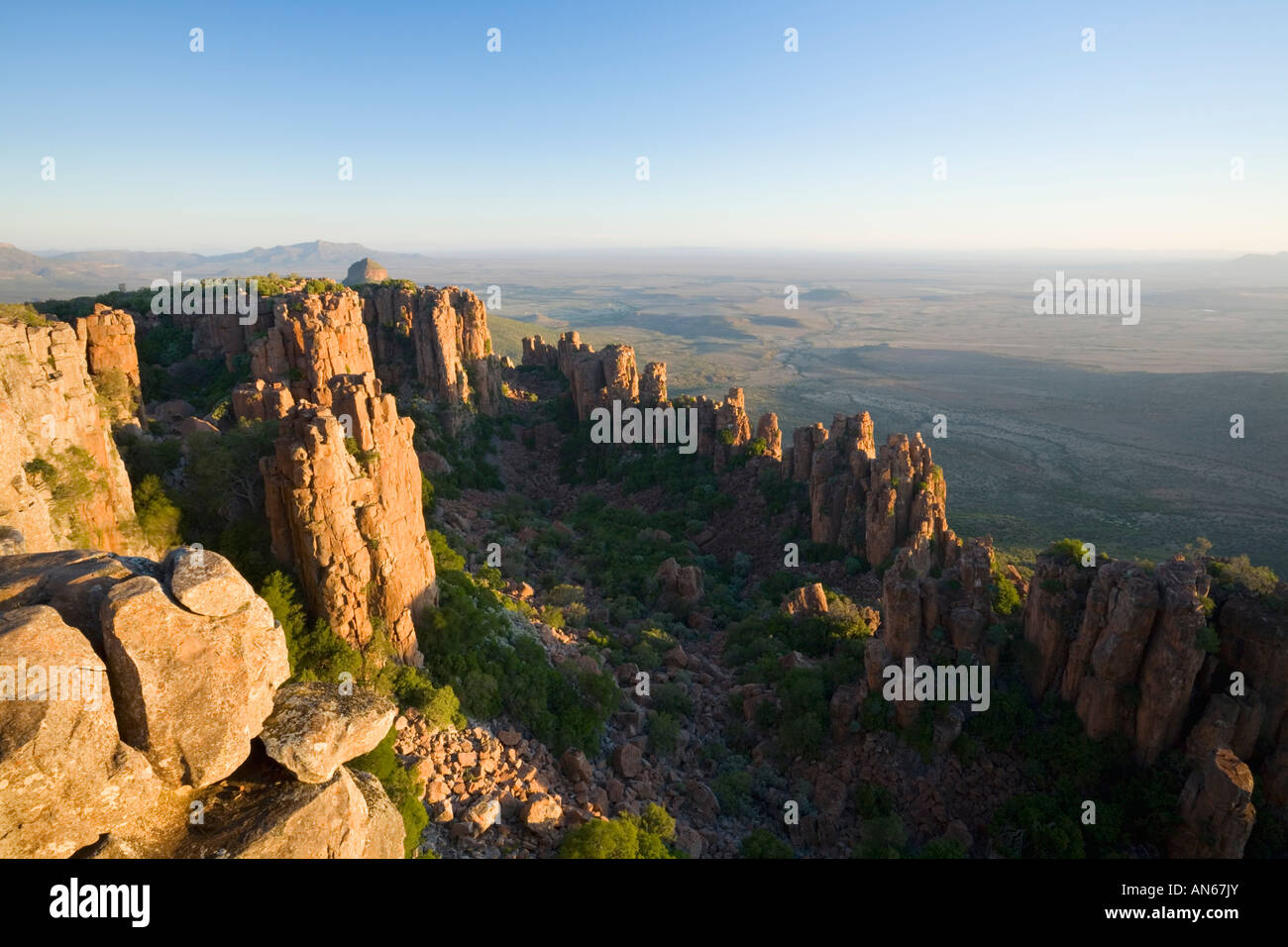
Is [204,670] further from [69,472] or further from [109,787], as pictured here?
[69,472]

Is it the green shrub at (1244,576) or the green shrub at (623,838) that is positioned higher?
the green shrub at (1244,576)

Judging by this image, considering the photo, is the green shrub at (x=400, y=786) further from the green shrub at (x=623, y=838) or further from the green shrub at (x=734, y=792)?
the green shrub at (x=734, y=792)

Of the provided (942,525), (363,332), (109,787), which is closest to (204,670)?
(109,787)

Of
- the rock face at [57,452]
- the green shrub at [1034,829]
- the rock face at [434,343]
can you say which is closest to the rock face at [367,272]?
the rock face at [434,343]

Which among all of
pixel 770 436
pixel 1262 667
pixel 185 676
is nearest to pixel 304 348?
pixel 770 436

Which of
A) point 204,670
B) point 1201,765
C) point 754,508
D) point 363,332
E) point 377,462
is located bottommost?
point 1201,765

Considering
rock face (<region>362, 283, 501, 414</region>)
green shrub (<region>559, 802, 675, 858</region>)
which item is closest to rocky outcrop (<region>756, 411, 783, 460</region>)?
rock face (<region>362, 283, 501, 414</region>)

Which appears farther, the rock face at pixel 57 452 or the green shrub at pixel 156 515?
the green shrub at pixel 156 515

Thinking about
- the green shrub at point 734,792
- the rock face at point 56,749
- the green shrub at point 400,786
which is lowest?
the green shrub at point 734,792
